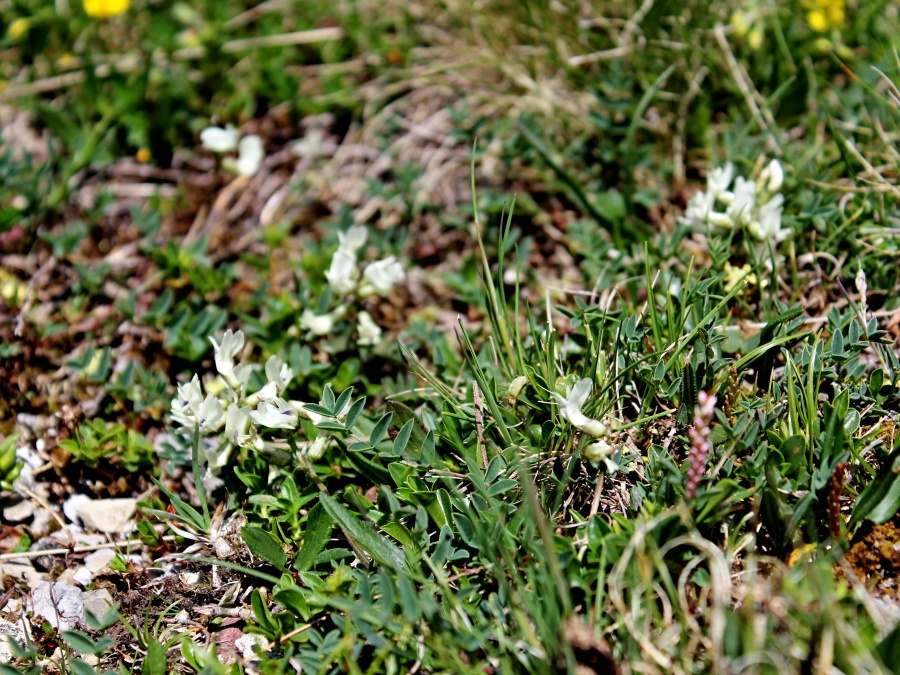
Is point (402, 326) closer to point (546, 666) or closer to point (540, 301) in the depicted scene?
point (540, 301)

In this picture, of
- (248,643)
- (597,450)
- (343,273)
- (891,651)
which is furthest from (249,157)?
(891,651)

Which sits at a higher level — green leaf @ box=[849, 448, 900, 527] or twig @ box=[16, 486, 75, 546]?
green leaf @ box=[849, 448, 900, 527]

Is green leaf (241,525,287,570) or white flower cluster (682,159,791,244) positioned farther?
white flower cluster (682,159,791,244)

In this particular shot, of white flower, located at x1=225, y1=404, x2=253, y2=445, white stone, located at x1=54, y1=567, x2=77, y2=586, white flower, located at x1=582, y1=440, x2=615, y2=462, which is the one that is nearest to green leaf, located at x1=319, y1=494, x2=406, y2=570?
white flower, located at x1=225, y1=404, x2=253, y2=445

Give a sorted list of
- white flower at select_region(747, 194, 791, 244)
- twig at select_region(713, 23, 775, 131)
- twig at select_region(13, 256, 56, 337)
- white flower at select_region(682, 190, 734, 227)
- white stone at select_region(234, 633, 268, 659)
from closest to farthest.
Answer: white stone at select_region(234, 633, 268, 659), white flower at select_region(747, 194, 791, 244), white flower at select_region(682, 190, 734, 227), twig at select_region(13, 256, 56, 337), twig at select_region(713, 23, 775, 131)

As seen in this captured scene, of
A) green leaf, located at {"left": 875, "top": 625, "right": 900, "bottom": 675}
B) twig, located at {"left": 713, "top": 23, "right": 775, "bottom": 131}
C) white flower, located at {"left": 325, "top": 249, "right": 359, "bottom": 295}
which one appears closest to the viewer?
green leaf, located at {"left": 875, "top": 625, "right": 900, "bottom": 675}

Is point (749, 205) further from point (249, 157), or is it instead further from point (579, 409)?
point (249, 157)

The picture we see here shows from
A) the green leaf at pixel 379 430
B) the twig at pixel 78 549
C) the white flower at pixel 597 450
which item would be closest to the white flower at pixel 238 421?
the green leaf at pixel 379 430

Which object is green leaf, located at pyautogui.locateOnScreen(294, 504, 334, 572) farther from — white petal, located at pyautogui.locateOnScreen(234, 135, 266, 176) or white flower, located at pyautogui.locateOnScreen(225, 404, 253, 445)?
white petal, located at pyautogui.locateOnScreen(234, 135, 266, 176)
